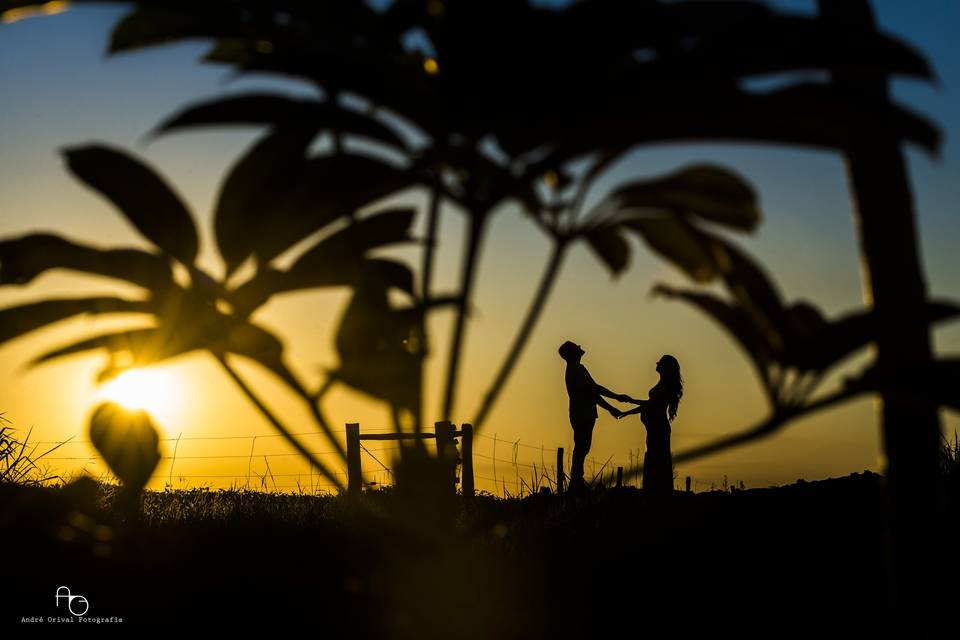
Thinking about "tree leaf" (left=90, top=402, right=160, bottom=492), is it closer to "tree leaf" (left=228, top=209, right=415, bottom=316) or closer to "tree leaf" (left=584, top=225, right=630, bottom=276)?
"tree leaf" (left=228, top=209, right=415, bottom=316)

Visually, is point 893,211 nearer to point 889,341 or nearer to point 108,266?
point 889,341

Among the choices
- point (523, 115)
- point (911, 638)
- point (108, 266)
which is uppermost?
point (523, 115)

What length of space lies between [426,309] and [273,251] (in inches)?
11.5

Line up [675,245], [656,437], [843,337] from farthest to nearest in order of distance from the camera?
[656,437]
[675,245]
[843,337]

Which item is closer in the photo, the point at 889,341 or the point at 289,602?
the point at 889,341

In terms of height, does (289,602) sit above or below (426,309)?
below

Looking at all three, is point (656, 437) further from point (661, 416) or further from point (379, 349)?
point (379, 349)

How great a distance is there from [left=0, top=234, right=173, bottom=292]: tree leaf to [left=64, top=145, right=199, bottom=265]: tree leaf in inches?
1.6

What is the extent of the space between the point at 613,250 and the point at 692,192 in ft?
1.18

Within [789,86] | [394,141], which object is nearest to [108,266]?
[394,141]

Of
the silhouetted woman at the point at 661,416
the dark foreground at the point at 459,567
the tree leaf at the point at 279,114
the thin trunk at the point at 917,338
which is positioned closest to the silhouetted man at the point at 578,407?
the silhouetted woman at the point at 661,416

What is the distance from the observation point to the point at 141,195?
1379mm

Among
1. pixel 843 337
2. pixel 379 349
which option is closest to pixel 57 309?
pixel 379 349

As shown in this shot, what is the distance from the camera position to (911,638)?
1.76 m
